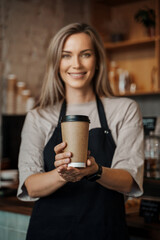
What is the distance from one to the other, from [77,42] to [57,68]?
0.15 meters

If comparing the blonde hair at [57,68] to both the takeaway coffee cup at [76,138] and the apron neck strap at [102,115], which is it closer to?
the apron neck strap at [102,115]

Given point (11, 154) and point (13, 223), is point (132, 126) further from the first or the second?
point (11, 154)

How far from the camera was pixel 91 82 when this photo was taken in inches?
73.6

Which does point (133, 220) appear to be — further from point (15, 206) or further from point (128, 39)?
point (128, 39)

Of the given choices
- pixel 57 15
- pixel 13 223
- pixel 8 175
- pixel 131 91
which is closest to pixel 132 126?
pixel 13 223

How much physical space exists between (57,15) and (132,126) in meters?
3.84

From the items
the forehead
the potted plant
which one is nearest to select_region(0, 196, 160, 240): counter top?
the forehead

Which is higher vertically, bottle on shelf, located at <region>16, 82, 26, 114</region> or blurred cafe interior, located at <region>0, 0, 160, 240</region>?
blurred cafe interior, located at <region>0, 0, 160, 240</region>

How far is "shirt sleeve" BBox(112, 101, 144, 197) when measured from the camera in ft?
5.23

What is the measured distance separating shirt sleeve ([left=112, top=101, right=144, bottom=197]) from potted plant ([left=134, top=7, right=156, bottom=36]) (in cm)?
289

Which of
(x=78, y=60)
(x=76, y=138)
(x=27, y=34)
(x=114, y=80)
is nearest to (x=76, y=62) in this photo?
(x=78, y=60)

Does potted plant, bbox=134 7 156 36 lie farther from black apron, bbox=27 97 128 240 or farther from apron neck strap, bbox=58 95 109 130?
black apron, bbox=27 97 128 240

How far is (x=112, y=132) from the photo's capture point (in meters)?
1.71

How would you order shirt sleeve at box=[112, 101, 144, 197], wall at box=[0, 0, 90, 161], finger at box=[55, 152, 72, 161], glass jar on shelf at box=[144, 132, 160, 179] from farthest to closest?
wall at box=[0, 0, 90, 161] → glass jar on shelf at box=[144, 132, 160, 179] → shirt sleeve at box=[112, 101, 144, 197] → finger at box=[55, 152, 72, 161]
